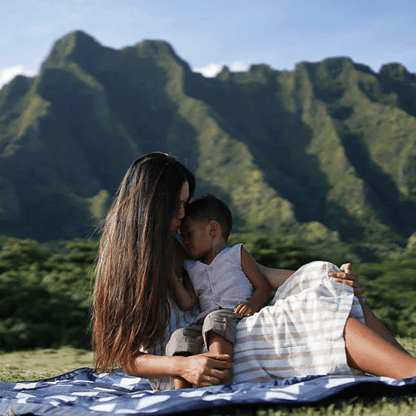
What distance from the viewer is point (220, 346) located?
6.54ft

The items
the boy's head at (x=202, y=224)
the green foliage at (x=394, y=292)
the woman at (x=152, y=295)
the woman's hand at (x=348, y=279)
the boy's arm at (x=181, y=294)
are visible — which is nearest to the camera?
the woman at (x=152, y=295)

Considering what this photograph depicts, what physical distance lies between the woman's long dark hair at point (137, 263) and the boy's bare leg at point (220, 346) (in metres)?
0.27

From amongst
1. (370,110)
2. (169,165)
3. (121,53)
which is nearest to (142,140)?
(121,53)

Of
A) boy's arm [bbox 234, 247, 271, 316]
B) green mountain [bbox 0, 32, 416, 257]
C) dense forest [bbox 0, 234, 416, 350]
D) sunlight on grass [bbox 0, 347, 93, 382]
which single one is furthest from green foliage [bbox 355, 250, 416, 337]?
green mountain [bbox 0, 32, 416, 257]

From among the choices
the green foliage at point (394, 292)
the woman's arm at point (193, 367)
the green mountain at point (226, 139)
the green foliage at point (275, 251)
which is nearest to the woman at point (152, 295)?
the woman's arm at point (193, 367)

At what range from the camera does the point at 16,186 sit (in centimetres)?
1927

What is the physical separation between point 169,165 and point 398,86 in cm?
2898

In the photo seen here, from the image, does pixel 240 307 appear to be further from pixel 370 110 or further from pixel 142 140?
pixel 370 110

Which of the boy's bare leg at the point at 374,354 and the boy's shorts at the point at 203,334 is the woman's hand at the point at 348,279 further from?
the boy's shorts at the point at 203,334

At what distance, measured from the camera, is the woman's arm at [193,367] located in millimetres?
1902

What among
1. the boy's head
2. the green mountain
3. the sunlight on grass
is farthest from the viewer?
the green mountain

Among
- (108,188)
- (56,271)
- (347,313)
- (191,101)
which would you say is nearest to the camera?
(347,313)

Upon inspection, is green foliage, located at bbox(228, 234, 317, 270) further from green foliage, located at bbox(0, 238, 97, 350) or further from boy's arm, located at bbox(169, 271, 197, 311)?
boy's arm, located at bbox(169, 271, 197, 311)

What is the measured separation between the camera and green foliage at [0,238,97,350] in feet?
15.9
